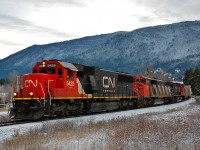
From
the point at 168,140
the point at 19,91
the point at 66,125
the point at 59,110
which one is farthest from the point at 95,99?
the point at 168,140

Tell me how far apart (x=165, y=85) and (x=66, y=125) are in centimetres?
3616

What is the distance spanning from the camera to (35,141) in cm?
1173

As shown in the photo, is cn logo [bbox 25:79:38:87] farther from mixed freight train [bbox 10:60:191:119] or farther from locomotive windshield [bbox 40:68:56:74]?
locomotive windshield [bbox 40:68:56:74]

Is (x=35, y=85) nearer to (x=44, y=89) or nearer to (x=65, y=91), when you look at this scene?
(x=44, y=89)

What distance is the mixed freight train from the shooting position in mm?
20500

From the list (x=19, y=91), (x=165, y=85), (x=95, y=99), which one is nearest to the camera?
(x=19, y=91)

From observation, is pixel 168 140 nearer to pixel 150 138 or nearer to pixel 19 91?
pixel 150 138

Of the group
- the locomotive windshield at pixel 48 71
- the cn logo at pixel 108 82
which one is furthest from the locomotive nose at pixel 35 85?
the cn logo at pixel 108 82

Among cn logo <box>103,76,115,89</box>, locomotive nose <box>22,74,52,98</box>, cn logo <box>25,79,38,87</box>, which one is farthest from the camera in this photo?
cn logo <box>103,76,115,89</box>

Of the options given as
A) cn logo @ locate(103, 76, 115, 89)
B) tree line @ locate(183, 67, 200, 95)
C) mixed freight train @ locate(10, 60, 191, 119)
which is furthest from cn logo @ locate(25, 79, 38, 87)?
tree line @ locate(183, 67, 200, 95)

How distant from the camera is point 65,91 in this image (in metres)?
22.3

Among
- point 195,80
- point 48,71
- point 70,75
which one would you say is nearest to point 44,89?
point 48,71

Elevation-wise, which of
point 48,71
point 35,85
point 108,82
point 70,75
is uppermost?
point 48,71

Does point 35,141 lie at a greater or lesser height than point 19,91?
lesser
